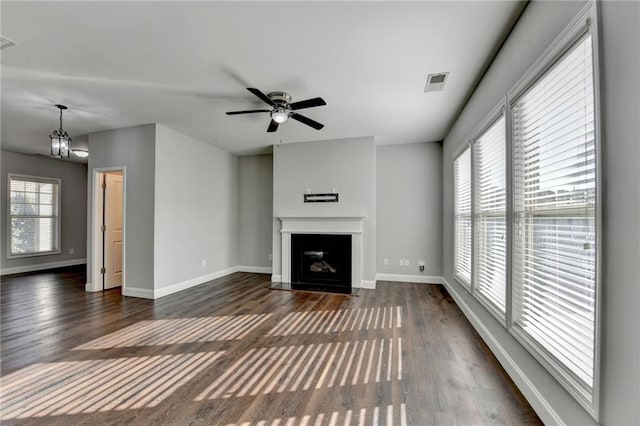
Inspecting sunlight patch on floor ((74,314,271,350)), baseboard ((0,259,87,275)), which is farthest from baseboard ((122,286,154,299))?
baseboard ((0,259,87,275))

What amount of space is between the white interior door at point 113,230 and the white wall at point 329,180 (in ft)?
9.21

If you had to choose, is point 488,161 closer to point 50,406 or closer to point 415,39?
point 415,39

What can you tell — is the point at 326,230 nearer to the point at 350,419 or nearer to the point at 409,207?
the point at 409,207

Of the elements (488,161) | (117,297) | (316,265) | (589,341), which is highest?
(488,161)

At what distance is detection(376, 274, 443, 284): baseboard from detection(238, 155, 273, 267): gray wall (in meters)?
2.49

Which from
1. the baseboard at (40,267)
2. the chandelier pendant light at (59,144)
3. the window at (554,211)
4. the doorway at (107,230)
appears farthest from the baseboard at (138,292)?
the window at (554,211)

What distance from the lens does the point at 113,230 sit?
5.18m

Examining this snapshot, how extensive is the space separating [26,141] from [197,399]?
20.9 ft

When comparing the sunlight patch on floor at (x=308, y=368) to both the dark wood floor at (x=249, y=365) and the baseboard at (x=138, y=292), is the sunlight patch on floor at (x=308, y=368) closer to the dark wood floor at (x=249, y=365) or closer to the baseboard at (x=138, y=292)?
the dark wood floor at (x=249, y=365)

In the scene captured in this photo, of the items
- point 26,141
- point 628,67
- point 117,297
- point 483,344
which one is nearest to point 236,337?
point 483,344

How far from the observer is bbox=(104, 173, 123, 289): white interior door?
503 centimetres

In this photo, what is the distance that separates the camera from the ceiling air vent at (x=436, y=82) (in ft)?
9.68

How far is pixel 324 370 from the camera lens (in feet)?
7.75

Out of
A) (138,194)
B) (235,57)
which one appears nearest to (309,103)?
(235,57)
